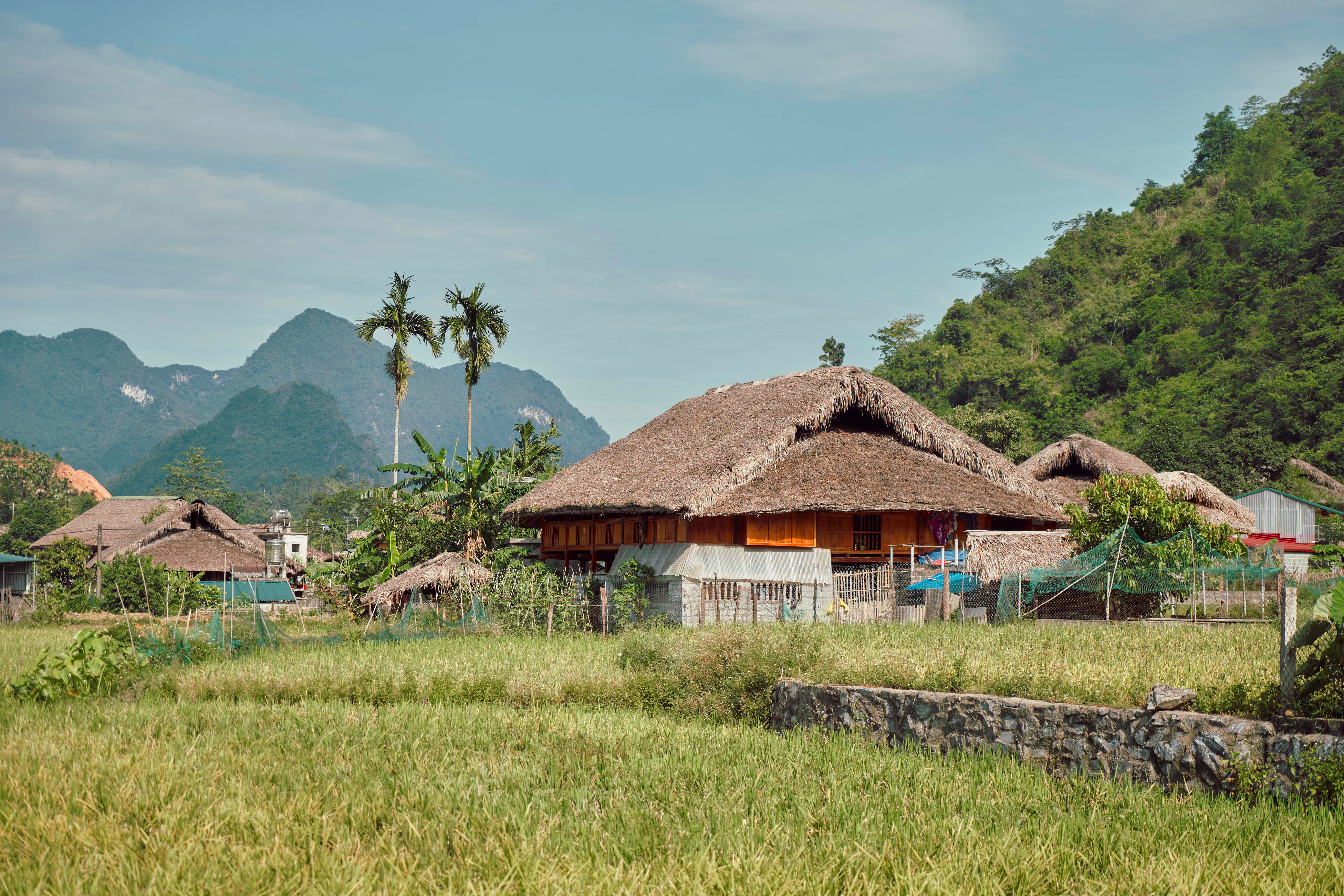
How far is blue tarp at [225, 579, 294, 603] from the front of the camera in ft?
107

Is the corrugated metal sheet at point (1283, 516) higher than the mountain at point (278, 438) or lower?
lower

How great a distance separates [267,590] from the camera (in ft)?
117

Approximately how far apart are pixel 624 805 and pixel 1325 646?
4.30 m

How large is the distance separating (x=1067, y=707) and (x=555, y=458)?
21776 millimetres

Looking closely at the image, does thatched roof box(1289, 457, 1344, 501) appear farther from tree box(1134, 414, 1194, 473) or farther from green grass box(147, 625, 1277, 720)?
green grass box(147, 625, 1277, 720)

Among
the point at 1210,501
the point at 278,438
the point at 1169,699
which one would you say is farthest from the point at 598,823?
the point at 278,438

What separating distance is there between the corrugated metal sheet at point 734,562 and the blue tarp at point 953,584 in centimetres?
205

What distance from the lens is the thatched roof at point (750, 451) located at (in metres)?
17.2

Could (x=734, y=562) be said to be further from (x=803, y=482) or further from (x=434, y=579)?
(x=434, y=579)

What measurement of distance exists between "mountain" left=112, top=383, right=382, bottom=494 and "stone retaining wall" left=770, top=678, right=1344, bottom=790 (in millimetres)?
156299

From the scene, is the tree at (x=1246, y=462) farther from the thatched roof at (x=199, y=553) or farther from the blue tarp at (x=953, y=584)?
the thatched roof at (x=199, y=553)

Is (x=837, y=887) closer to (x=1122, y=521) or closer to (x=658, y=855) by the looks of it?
(x=658, y=855)

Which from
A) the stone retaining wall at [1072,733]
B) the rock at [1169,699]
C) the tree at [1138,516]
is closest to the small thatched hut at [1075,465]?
the tree at [1138,516]

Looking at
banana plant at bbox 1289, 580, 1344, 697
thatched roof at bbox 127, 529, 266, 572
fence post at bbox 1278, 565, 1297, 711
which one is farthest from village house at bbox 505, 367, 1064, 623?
thatched roof at bbox 127, 529, 266, 572
